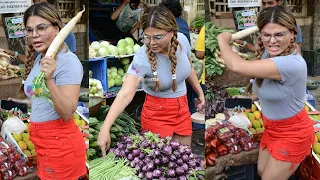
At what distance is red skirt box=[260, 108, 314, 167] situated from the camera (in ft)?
7.97

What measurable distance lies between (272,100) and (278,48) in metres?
0.30

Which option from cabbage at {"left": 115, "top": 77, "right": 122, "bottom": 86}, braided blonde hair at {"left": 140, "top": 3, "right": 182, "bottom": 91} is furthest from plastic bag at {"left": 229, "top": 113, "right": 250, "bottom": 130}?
cabbage at {"left": 115, "top": 77, "right": 122, "bottom": 86}

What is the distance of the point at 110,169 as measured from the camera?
259 cm

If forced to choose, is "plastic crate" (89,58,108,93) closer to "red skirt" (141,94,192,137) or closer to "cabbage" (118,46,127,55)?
"cabbage" (118,46,127,55)

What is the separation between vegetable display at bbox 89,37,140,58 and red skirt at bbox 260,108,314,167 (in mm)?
891

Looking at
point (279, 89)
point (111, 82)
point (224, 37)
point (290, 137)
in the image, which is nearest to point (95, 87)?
point (111, 82)

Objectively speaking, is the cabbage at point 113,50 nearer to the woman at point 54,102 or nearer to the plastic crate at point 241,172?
the woman at point 54,102

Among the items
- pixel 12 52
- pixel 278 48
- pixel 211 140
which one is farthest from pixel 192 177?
pixel 12 52

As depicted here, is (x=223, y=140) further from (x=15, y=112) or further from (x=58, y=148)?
(x=15, y=112)

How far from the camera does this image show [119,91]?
8.27 feet

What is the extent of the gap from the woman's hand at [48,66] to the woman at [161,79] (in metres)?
0.48

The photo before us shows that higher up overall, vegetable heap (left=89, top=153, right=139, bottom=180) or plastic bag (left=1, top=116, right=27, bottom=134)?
plastic bag (left=1, top=116, right=27, bottom=134)

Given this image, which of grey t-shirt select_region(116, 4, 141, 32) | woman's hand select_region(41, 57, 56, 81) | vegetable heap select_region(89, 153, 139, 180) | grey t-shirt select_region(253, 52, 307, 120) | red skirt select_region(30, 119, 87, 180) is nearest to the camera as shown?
woman's hand select_region(41, 57, 56, 81)

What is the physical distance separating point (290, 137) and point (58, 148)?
4.36ft
